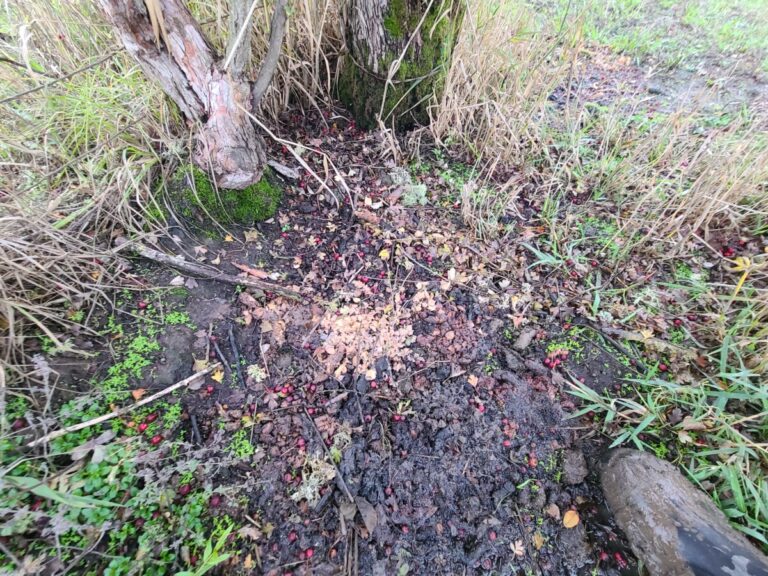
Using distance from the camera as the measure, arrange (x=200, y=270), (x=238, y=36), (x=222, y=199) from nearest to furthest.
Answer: (x=238, y=36) < (x=200, y=270) < (x=222, y=199)

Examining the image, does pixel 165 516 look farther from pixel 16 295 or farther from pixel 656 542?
pixel 656 542

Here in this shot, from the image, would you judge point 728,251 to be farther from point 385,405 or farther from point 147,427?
point 147,427

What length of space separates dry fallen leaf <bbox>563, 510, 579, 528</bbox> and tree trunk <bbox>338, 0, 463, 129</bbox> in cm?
214

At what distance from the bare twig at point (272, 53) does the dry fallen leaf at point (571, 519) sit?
2171mm

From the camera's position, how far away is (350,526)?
1367 millimetres

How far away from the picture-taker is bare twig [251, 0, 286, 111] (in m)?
1.63

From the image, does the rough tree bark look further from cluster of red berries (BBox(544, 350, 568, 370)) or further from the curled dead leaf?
the curled dead leaf

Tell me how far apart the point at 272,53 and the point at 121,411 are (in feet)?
5.25

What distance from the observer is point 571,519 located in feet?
4.73

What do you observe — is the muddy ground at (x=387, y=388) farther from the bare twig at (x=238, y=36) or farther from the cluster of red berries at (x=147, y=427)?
the bare twig at (x=238, y=36)

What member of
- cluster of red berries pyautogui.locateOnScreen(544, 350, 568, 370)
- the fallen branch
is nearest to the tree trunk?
the fallen branch

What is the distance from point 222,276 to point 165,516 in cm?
96

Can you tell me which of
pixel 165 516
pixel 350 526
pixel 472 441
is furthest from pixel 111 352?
pixel 472 441

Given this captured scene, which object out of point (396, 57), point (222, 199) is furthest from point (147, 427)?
point (396, 57)
